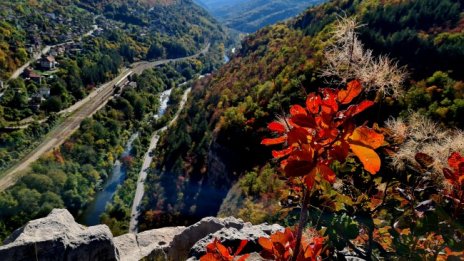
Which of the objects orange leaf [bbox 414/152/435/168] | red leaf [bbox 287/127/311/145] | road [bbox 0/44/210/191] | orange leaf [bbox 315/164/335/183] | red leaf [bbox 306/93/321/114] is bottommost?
road [bbox 0/44/210/191]

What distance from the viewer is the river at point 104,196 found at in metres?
39.0

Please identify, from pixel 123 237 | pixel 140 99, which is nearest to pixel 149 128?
pixel 140 99

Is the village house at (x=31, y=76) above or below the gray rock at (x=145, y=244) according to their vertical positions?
below

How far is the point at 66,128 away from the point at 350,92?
59.8 metres

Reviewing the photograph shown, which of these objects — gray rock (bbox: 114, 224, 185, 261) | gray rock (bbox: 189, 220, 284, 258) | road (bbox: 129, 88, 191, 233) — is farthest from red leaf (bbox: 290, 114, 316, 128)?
road (bbox: 129, 88, 191, 233)

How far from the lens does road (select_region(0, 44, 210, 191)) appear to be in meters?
42.2

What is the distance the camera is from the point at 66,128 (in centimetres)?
5547

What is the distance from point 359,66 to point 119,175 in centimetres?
4970

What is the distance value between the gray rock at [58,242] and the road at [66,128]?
1535 inches

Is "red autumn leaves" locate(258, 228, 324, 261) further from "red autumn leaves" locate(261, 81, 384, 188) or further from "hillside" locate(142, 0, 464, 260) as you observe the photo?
"hillside" locate(142, 0, 464, 260)

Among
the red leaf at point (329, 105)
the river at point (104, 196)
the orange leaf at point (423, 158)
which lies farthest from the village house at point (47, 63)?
the red leaf at point (329, 105)

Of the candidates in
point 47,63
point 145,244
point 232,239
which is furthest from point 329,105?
point 47,63

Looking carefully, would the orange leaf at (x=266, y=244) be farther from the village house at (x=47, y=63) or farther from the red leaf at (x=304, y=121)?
the village house at (x=47, y=63)

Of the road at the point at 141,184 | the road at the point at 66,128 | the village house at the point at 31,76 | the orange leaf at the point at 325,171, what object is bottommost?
the road at the point at 141,184
